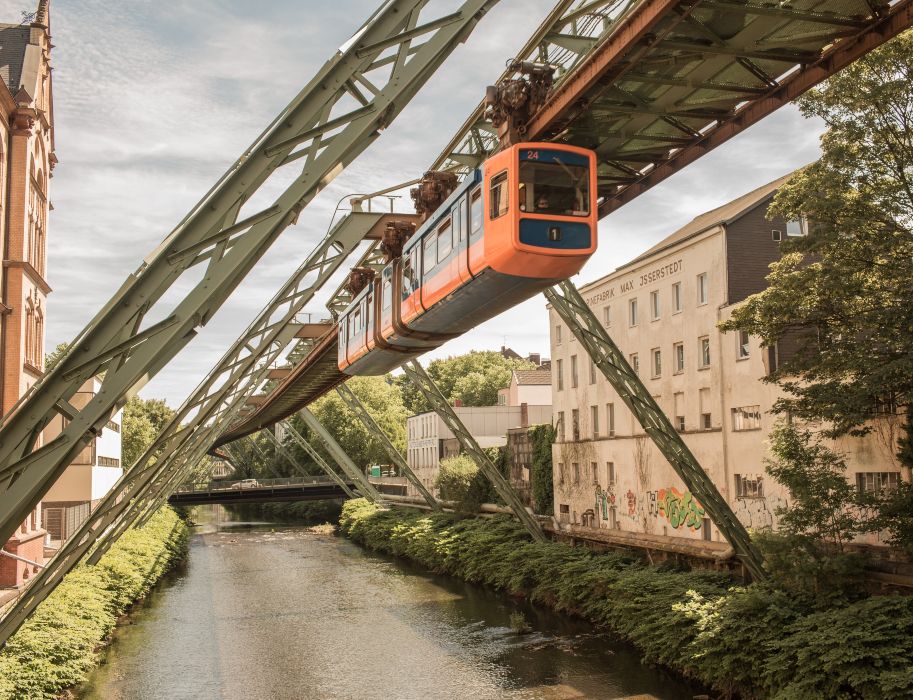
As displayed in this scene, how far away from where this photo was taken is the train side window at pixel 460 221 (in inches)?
545

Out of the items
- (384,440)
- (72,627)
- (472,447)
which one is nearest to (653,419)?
(72,627)

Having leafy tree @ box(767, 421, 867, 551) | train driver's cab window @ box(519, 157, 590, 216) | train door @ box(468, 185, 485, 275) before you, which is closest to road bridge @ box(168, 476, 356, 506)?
leafy tree @ box(767, 421, 867, 551)

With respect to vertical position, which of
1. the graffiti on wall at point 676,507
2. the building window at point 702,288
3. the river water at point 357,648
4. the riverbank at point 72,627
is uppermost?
the building window at point 702,288

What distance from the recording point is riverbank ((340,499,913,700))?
55.6ft

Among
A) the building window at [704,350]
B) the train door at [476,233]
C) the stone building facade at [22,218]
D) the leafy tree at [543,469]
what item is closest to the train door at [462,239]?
the train door at [476,233]

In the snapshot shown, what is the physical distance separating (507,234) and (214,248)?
4115 millimetres

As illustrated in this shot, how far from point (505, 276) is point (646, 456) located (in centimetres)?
2388

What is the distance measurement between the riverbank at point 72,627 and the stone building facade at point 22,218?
182 centimetres

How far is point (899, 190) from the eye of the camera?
19047 mm

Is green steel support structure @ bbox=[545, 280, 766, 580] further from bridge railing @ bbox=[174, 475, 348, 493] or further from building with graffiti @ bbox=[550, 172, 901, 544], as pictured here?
bridge railing @ bbox=[174, 475, 348, 493]

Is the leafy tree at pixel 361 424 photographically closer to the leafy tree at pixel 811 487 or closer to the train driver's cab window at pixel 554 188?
the leafy tree at pixel 811 487

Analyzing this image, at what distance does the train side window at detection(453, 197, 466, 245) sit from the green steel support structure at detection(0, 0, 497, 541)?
3.34 meters

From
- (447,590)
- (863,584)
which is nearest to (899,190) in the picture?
(863,584)

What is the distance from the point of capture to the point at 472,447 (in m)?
40.3
